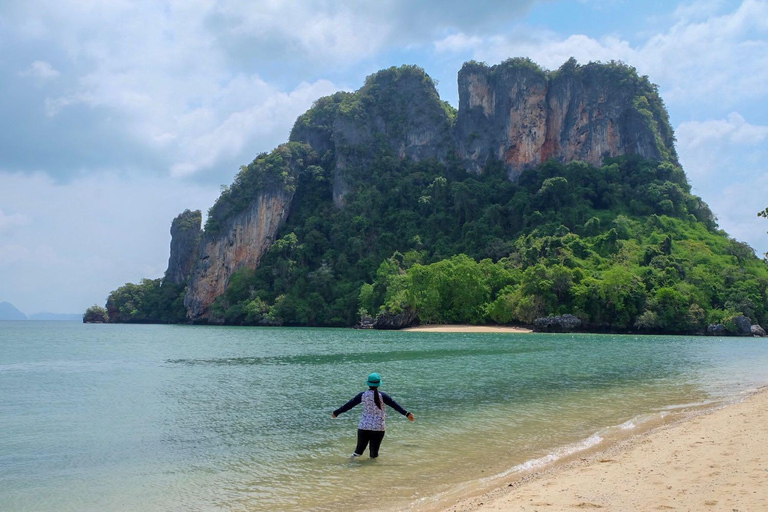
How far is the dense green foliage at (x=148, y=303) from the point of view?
371 feet

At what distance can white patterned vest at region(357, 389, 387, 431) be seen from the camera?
404 inches

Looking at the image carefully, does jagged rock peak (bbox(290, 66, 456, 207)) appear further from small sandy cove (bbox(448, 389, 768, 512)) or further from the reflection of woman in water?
small sandy cove (bbox(448, 389, 768, 512))

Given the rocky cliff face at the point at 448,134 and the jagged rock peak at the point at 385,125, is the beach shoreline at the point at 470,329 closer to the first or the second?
the rocky cliff face at the point at 448,134

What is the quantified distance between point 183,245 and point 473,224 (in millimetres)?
73046

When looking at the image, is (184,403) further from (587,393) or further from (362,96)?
(362,96)

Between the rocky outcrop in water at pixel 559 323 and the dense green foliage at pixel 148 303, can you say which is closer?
the rocky outcrop in water at pixel 559 323

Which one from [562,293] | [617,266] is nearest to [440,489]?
[562,293]

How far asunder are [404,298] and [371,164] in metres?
46.2

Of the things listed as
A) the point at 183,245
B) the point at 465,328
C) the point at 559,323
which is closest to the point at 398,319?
the point at 465,328

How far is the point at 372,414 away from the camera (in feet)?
34.0

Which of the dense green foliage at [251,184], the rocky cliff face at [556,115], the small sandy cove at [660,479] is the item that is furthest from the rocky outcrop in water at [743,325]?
the dense green foliage at [251,184]

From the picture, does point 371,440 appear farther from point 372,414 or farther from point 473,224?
point 473,224

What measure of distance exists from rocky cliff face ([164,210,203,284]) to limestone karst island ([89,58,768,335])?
1.73 ft

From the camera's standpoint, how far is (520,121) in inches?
3969
